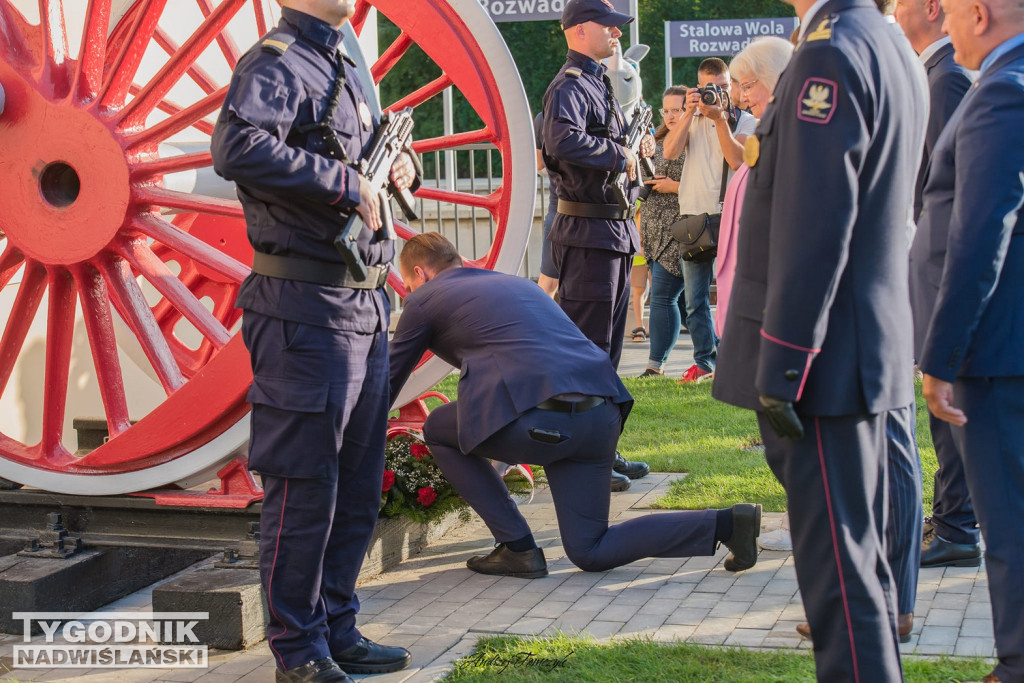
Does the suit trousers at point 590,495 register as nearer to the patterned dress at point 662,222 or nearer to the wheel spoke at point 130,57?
the wheel spoke at point 130,57

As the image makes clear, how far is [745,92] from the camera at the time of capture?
359cm

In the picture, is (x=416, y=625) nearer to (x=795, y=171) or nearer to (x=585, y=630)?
(x=585, y=630)

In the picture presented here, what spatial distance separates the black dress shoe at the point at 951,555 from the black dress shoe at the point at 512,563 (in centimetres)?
126

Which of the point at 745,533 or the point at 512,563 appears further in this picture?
the point at 512,563

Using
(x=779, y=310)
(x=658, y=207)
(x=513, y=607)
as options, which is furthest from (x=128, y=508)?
(x=658, y=207)

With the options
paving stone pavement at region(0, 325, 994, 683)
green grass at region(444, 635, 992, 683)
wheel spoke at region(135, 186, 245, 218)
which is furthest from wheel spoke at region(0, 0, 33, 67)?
green grass at region(444, 635, 992, 683)

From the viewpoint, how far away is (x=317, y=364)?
3109 mm

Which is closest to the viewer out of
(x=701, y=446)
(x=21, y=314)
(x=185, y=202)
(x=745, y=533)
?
(x=745, y=533)

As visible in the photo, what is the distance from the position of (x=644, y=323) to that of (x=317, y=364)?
25.4 feet

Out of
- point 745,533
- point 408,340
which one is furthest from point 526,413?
point 745,533

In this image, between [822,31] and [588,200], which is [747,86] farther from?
[588,200]

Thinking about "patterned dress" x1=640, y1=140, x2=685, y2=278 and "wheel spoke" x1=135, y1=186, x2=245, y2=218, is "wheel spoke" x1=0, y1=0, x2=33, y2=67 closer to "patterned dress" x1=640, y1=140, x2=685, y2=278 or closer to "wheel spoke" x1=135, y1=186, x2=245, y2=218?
"wheel spoke" x1=135, y1=186, x2=245, y2=218

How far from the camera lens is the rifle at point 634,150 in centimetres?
513

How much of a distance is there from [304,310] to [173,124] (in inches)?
53.1
